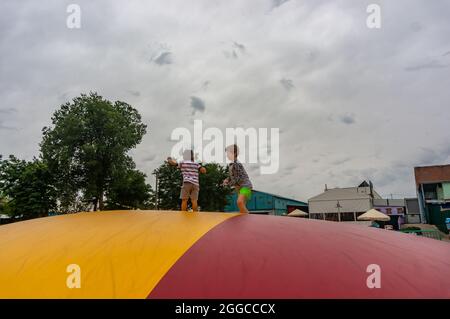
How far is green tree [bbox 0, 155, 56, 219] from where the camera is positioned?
19897 millimetres

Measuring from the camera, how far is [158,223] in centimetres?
348

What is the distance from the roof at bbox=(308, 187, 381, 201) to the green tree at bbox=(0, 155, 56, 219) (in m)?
24.6

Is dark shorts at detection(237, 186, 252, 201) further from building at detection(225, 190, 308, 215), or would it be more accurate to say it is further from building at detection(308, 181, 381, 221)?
building at detection(225, 190, 308, 215)

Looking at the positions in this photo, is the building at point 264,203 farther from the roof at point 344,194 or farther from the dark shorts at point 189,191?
the dark shorts at point 189,191

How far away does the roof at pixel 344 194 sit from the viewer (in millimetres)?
33709

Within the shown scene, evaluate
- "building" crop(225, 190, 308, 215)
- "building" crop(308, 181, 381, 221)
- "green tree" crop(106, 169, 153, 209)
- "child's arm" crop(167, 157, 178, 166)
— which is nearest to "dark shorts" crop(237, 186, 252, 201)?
"child's arm" crop(167, 157, 178, 166)

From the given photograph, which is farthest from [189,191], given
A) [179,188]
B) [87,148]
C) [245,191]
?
[179,188]

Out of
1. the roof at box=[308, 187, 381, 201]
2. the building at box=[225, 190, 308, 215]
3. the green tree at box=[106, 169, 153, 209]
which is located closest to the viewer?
the green tree at box=[106, 169, 153, 209]

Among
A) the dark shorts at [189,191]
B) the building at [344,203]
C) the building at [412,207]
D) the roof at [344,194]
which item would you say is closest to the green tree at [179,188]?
the building at [344,203]

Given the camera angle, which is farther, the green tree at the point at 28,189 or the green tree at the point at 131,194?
the green tree at the point at 131,194

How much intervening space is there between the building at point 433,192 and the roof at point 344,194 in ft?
15.8

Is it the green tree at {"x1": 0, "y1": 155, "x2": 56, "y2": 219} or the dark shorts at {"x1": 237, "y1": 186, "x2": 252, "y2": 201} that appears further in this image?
the green tree at {"x1": 0, "y1": 155, "x2": 56, "y2": 219}
